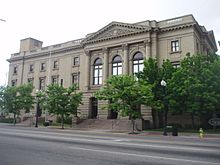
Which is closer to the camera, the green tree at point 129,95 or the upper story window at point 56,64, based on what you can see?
the green tree at point 129,95

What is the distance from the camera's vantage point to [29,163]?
8883 millimetres

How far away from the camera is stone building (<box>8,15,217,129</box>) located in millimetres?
41406

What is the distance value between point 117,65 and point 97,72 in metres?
4.28

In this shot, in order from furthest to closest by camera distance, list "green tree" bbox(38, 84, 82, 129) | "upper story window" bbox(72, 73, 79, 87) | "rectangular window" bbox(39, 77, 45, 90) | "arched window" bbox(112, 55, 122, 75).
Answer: "rectangular window" bbox(39, 77, 45, 90) < "upper story window" bbox(72, 73, 79, 87) < "arched window" bbox(112, 55, 122, 75) < "green tree" bbox(38, 84, 82, 129)

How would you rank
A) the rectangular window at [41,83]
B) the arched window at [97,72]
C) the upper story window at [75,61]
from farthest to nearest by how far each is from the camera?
the rectangular window at [41,83], the upper story window at [75,61], the arched window at [97,72]

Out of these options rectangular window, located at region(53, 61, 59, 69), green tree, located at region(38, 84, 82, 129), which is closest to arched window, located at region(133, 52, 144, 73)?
green tree, located at region(38, 84, 82, 129)

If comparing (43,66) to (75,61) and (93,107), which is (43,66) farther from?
(93,107)

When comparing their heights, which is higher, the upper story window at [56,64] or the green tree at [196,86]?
the upper story window at [56,64]

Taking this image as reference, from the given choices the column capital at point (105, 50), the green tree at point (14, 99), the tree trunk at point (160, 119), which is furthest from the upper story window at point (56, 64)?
the tree trunk at point (160, 119)

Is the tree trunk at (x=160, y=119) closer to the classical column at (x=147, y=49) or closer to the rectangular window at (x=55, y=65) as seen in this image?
the classical column at (x=147, y=49)

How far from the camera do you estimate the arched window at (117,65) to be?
152ft

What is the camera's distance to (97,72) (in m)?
48.7

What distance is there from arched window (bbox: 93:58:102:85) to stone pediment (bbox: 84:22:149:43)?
3910mm

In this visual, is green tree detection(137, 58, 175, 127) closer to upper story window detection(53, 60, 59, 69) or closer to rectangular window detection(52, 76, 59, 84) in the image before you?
rectangular window detection(52, 76, 59, 84)
